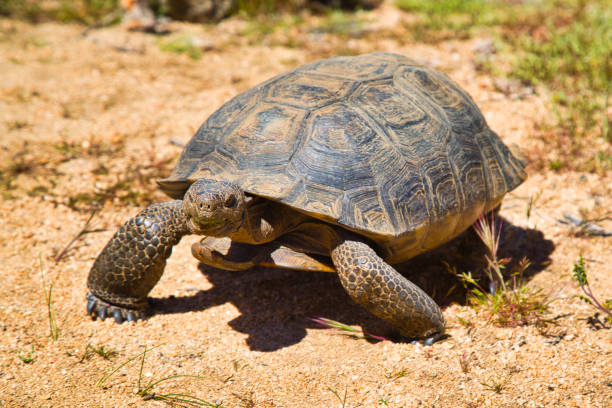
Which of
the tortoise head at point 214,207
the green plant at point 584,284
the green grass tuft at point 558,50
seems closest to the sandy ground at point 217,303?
the green plant at point 584,284

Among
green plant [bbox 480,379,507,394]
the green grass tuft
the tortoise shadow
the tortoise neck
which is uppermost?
the green grass tuft

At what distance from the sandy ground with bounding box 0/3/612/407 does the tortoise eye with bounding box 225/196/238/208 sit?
0.84m

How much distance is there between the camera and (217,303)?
330 centimetres

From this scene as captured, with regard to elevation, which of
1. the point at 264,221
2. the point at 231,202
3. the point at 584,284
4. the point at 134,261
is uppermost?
the point at 231,202

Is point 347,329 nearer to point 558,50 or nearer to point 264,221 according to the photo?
point 264,221

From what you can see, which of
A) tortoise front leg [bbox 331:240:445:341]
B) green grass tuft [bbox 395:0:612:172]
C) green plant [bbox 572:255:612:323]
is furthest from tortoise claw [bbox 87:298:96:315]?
green grass tuft [bbox 395:0:612:172]

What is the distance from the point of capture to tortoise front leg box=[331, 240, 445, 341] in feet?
8.85

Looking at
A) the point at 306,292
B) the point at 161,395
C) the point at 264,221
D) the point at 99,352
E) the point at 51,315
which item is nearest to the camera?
the point at 161,395

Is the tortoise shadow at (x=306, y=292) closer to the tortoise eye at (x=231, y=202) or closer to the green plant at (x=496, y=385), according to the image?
the green plant at (x=496, y=385)

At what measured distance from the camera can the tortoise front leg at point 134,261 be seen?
2.84 metres

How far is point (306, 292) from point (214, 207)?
1.24 m

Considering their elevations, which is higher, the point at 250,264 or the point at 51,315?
the point at 250,264

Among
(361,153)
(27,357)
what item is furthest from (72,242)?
(361,153)

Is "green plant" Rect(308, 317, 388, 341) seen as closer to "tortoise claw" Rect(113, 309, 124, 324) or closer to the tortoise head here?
the tortoise head
